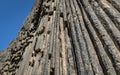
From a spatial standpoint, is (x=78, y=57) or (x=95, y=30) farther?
(x=95, y=30)

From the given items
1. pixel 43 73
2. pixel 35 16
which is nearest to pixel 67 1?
pixel 43 73

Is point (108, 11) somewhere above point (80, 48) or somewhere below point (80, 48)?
above

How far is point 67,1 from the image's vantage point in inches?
226

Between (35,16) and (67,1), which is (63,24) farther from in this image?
(35,16)

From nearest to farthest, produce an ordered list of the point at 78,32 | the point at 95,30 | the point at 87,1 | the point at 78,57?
the point at 78,57 → the point at 95,30 → the point at 78,32 → the point at 87,1

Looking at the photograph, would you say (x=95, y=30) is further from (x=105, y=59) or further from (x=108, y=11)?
(x=105, y=59)

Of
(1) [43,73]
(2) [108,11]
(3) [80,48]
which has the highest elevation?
(2) [108,11]

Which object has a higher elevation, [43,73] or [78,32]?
[78,32]

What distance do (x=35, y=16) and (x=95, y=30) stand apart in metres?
5.24

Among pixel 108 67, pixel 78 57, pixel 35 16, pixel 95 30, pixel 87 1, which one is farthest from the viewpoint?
pixel 35 16

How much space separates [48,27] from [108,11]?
6.03 feet

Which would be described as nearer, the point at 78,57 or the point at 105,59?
the point at 105,59

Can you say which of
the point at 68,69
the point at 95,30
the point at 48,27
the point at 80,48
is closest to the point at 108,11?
the point at 95,30

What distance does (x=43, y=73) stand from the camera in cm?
374
